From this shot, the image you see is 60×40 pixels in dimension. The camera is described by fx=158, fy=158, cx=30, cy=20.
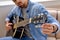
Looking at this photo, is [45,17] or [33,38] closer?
[45,17]

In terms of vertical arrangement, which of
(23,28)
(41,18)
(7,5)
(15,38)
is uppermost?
(7,5)

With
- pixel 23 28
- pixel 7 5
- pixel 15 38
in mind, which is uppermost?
pixel 7 5

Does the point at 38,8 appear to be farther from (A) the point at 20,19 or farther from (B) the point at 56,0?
(B) the point at 56,0

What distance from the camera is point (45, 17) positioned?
4.99ft

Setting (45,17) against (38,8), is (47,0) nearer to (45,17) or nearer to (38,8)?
(38,8)

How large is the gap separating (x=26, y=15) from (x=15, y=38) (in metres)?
0.29

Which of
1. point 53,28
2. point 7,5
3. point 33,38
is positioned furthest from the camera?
point 7,5

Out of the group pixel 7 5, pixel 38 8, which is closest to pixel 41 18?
pixel 38 8

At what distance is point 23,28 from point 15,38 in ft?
0.53

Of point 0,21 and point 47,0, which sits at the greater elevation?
point 47,0

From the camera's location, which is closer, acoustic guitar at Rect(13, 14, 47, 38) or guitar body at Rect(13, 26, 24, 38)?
acoustic guitar at Rect(13, 14, 47, 38)

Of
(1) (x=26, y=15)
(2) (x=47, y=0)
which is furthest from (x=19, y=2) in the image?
(2) (x=47, y=0)

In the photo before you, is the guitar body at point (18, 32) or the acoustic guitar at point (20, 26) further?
the guitar body at point (18, 32)

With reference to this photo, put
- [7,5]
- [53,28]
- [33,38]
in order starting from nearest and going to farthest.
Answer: [53,28]
[33,38]
[7,5]
